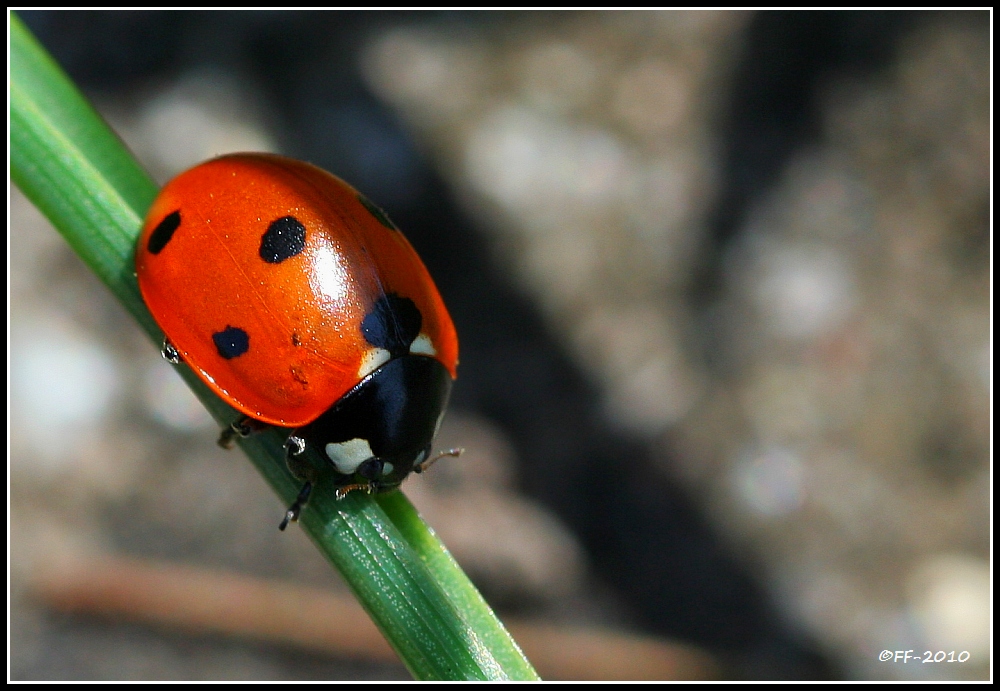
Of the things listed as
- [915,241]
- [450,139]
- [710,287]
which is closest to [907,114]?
[915,241]

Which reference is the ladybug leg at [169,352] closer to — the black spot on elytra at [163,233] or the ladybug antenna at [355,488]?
the black spot on elytra at [163,233]

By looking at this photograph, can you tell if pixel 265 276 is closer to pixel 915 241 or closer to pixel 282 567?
pixel 282 567

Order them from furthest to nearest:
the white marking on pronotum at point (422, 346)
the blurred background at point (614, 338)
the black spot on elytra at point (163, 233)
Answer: the blurred background at point (614, 338)
the white marking on pronotum at point (422, 346)
the black spot on elytra at point (163, 233)

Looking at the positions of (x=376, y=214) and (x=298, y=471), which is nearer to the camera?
(x=298, y=471)

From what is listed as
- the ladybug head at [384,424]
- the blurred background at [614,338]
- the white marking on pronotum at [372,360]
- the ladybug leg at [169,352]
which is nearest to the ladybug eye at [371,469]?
the ladybug head at [384,424]

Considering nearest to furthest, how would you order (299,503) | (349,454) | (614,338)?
(299,503) < (349,454) < (614,338)

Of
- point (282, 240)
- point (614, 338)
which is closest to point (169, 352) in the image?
point (282, 240)

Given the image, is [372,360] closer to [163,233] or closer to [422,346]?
[422,346]
